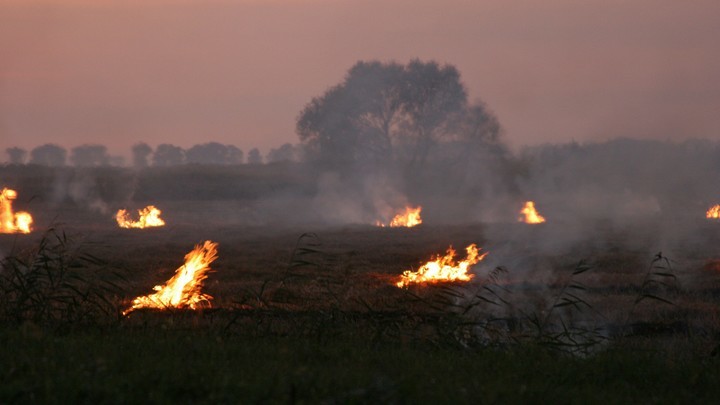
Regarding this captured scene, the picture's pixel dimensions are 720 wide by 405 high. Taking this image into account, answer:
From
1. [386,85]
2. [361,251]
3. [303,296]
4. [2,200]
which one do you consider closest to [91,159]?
[386,85]

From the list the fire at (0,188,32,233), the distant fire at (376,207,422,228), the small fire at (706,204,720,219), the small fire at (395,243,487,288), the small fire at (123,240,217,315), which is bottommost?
the small fire at (123,240,217,315)

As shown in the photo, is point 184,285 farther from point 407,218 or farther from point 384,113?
point 384,113

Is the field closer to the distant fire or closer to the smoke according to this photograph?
the distant fire

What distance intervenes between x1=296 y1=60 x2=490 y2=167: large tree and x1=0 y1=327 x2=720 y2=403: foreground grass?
54290 mm

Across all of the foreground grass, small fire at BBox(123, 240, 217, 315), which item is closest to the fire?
small fire at BBox(123, 240, 217, 315)

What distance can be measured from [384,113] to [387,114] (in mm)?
242

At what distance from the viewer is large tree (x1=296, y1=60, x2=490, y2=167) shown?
62.8 m

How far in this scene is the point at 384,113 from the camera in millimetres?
64000

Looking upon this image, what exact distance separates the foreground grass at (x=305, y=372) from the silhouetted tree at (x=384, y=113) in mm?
54234

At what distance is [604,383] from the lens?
7000 mm

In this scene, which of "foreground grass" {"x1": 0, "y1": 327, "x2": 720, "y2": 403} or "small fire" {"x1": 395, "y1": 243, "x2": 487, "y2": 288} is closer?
"foreground grass" {"x1": 0, "y1": 327, "x2": 720, "y2": 403}

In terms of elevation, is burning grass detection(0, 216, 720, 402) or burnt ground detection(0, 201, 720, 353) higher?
burnt ground detection(0, 201, 720, 353)

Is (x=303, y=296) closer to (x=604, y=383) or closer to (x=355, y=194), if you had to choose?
(x=604, y=383)

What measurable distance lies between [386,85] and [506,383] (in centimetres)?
5836
